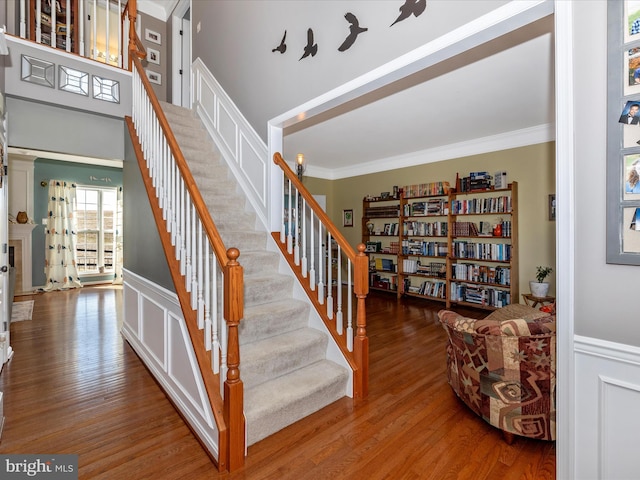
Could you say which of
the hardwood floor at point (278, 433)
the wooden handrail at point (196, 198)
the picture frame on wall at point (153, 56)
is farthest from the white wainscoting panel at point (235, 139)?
the hardwood floor at point (278, 433)

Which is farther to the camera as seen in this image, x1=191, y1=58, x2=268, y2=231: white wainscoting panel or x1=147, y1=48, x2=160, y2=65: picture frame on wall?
x1=147, y1=48, x2=160, y2=65: picture frame on wall

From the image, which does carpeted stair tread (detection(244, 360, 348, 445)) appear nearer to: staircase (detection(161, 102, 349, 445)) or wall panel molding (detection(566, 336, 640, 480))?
staircase (detection(161, 102, 349, 445))

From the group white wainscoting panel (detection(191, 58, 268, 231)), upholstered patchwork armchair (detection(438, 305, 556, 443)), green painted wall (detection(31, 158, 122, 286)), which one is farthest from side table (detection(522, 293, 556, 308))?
green painted wall (detection(31, 158, 122, 286))

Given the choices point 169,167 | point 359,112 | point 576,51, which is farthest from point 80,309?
point 576,51

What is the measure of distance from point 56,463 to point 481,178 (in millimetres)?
5364

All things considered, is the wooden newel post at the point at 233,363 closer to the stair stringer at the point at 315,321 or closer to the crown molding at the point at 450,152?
the stair stringer at the point at 315,321

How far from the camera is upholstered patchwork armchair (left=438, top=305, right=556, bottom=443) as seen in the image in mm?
1803

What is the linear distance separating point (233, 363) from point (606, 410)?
167 cm

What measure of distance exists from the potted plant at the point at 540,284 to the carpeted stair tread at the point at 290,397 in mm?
3113

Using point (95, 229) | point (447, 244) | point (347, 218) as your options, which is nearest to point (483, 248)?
point (447, 244)

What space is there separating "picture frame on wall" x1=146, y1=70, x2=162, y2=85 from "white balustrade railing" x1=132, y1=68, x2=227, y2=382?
8.40 feet

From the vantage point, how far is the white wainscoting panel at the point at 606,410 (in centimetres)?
125

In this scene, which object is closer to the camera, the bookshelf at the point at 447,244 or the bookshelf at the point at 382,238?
the bookshelf at the point at 447,244

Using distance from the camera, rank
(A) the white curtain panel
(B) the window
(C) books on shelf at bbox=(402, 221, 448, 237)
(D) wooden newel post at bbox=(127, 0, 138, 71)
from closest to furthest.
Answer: (D) wooden newel post at bbox=(127, 0, 138, 71) → (C) books on shelf at bbox=(402, 221, 448, 237) → (A) the white curtain panel → (B) the window
